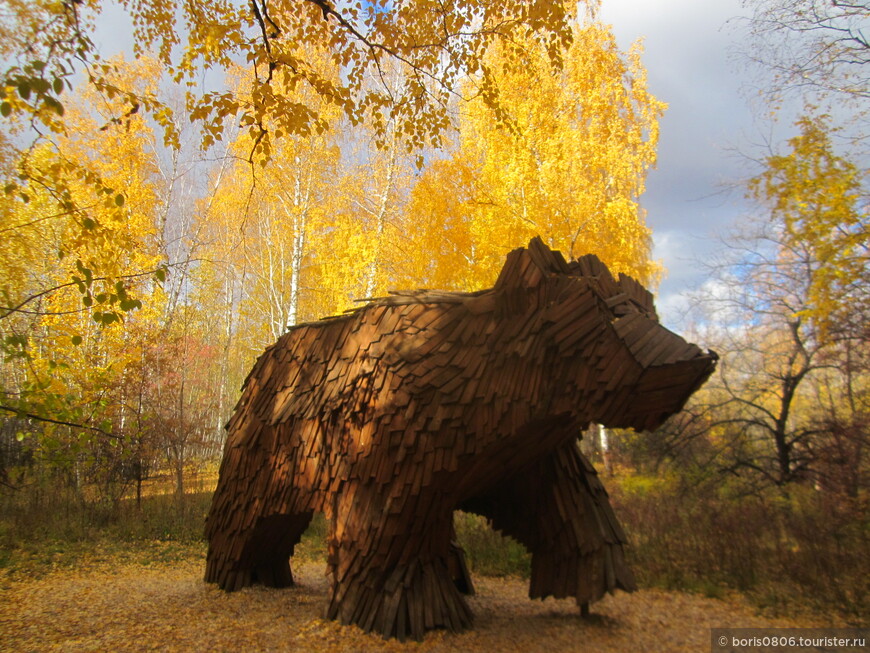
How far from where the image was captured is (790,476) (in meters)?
7.05

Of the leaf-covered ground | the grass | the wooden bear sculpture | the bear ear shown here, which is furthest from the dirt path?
the bear ear

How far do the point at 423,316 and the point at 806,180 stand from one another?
5102 millimetres

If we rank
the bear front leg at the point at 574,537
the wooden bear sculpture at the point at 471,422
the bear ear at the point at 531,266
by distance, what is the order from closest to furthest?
the wooden bear sculpture at the point at 471,422
the bear ear at the point at 531,266
the bear front leg at the point at 574,537

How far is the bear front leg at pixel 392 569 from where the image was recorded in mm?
3609

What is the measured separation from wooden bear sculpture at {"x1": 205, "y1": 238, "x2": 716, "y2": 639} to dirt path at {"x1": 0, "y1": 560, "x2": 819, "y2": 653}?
253 mm

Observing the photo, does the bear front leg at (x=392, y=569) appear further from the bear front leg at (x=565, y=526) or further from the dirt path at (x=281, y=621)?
the bear front leg at (x=565, y=526)

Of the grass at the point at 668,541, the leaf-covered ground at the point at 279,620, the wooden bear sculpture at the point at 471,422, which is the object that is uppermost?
the wooden bear sculpture at the point at 471,422

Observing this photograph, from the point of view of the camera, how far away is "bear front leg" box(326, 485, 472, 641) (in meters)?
3.61

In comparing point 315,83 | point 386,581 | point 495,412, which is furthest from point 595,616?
point 315,83

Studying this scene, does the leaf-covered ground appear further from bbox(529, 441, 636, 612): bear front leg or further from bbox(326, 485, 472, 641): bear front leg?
bbox(529, 441, 636, 612): bear front leg

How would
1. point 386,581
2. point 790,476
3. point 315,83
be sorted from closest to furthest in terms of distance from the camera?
1. point 386,581
2. point 315,83
3. point 790,476

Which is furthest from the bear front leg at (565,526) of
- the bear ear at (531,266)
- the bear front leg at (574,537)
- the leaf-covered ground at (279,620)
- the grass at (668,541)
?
the grass at (668,541)

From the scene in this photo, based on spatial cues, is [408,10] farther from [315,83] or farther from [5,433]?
[5,433]

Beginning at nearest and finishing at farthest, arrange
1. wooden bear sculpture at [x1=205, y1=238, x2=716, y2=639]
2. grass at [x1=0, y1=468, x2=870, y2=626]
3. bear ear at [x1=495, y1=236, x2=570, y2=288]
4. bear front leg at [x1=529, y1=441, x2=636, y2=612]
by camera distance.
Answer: wooden bear sculpture at [x1=205, y1=238, x2=716, y2=639] → bear ear at [x1=495, y1=236, x2=570, y2=288] → bear front leg at [x1=529, y1=441, x2=636, y2=612] → grass at [x1=0, y1=468, x2=870, y2=626]
